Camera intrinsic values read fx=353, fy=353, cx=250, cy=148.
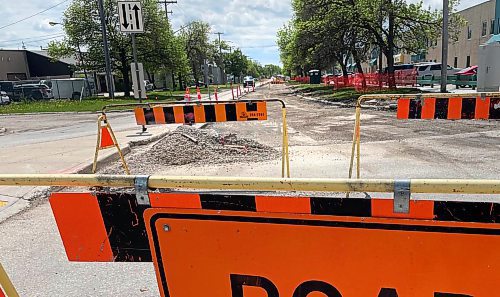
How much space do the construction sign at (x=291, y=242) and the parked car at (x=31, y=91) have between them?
4090cm

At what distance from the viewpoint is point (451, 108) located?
17.8 feet

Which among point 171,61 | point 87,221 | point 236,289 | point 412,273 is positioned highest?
point 171,61

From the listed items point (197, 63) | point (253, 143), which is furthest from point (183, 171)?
point (197, 63)

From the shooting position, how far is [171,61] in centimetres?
3853

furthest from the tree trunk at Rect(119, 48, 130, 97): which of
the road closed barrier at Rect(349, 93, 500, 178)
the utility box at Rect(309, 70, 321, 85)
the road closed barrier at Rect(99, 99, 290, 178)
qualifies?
the road closed barrier at Rect(349, 93, 500, 178)

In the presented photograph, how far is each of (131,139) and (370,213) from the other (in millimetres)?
9511

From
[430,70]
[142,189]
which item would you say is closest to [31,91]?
[430,70]

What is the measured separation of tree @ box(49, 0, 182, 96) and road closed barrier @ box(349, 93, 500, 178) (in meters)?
34.1

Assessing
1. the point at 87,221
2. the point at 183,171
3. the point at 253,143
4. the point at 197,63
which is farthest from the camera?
the point at 197,63

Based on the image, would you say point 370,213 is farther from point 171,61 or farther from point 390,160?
point 171,61

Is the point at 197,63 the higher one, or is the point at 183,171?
the point at 197,63

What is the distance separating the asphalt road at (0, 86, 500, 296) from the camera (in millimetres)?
3264

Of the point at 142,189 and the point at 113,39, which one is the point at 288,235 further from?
the point at 113,39

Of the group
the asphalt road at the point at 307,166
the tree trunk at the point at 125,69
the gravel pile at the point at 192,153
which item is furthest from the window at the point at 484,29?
the gravel pile at the point at 192,153
